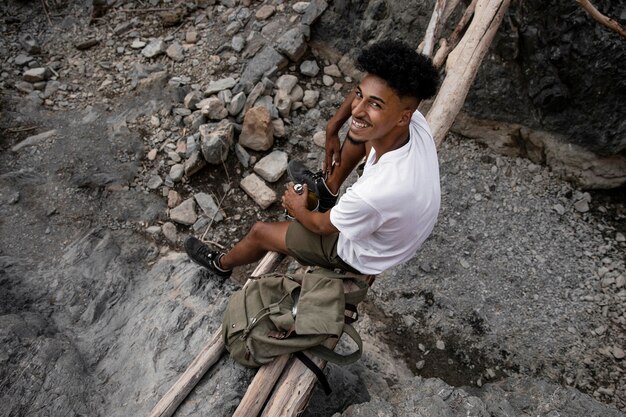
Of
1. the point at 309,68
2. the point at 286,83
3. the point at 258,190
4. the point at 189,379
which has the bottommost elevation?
the point at 258,190

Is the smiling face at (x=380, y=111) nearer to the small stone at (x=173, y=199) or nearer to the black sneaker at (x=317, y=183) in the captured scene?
the black sneaker at (x=317, y=183)

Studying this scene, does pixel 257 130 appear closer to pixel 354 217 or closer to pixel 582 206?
pixel 354 217

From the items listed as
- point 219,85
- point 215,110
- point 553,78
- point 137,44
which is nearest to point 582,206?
point 553,78

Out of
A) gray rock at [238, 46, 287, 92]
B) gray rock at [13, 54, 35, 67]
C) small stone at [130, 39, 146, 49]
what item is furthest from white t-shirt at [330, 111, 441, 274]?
gray rock at [13, 54, 35, 67]

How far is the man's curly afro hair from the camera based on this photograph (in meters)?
2.76

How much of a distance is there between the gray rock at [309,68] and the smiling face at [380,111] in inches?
139

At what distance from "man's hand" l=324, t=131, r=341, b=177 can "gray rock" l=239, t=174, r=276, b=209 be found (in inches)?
56.0

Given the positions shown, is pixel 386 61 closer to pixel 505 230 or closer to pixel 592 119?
pixel 505 230

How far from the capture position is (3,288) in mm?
4191

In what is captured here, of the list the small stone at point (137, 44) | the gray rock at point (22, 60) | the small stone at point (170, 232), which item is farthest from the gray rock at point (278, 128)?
the gray rock at point (22, 60)

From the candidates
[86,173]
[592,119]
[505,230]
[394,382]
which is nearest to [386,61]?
[394,382]

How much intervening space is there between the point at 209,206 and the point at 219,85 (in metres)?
1.65

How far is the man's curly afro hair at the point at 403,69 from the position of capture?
276 centimetres

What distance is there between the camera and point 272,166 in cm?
565
